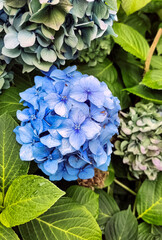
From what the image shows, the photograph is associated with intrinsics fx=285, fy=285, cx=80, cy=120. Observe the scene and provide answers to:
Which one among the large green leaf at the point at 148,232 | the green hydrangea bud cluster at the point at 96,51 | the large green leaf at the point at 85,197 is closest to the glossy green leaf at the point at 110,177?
the large green leaf at the point at 85,197

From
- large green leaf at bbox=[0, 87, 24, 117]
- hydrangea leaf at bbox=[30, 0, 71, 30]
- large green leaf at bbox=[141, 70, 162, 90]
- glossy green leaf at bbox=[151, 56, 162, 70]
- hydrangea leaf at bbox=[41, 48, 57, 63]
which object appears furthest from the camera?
glossy green leaf at bbox=[151, 56, 162, 70]

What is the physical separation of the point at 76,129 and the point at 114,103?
0.17m

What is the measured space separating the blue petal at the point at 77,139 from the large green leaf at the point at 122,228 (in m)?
0.50

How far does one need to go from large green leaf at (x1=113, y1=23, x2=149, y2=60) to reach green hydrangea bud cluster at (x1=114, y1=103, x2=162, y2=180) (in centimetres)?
22

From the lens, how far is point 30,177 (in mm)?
795

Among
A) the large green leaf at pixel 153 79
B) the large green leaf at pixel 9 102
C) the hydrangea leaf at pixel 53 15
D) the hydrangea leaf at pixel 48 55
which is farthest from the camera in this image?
the large green leaf at pixel 153 79

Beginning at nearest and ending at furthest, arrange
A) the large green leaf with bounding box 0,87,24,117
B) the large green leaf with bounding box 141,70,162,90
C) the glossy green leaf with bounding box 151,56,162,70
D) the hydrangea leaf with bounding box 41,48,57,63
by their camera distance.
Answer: the hydrangea leaf with bounding box 41,48,57,63 → the large green leaf with bounding box 0,87,24,117 → the large green leaf with bounding box 141,70,162,90 → the glossy green leaf with bounding box 151,56,162,70

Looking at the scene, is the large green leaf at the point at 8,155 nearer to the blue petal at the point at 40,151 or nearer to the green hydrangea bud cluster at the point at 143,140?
the blue petal at the point at 40,151

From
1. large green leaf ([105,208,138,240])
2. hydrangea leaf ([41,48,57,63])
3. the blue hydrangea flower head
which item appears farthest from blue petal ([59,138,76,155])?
large green leaf ([105,208,138,240])

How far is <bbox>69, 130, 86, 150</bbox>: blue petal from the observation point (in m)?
0.74

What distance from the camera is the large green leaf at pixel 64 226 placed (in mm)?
864

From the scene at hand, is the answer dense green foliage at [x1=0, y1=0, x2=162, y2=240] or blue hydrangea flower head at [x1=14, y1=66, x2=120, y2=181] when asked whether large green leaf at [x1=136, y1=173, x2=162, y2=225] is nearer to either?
dense green foliage at [x1=0, y1=0, x2=162, y2=240]

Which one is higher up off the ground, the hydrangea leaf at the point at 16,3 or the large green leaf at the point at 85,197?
the hydrangea leaf at the point at 16,3

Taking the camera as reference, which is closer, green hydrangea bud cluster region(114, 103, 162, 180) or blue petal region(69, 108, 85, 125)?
blue petal region(69, 108, 85, 125)
